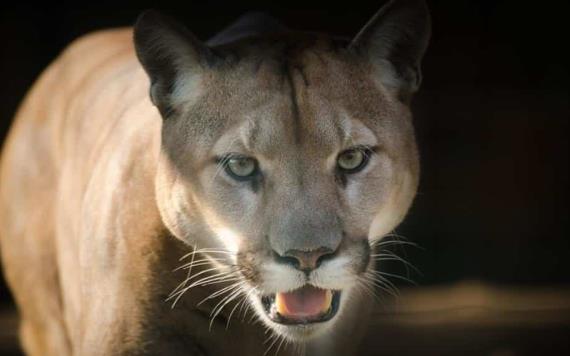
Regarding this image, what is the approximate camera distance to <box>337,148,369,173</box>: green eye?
2977 mm

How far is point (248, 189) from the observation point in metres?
2.96

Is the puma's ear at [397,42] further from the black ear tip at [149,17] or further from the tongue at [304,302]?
the tongue at [304,302]

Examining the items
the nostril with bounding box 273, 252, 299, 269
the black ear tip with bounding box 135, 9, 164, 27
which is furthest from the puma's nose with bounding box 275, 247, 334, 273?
the black ear tip with bounding box 135, 9, 164, 27

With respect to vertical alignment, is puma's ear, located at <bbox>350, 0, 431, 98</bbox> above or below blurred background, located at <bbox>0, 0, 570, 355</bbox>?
below

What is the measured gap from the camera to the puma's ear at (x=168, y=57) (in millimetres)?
3123

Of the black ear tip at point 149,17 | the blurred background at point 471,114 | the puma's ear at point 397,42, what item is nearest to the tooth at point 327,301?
the puma's ear at point 397,42

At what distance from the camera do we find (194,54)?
3.15 meters

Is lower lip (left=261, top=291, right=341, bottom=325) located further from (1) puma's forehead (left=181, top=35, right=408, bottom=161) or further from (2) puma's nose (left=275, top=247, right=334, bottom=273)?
(1) puma's forehead (left=181, top=35, right=408, bottom=161)

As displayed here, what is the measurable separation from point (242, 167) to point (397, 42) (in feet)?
2.07

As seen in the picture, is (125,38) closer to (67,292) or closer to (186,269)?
(67,292)

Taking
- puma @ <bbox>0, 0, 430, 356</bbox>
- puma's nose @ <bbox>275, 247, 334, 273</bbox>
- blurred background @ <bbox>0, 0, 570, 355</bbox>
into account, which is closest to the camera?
puma's nose @ <bbox>275, 247, 334, 273</bbox>

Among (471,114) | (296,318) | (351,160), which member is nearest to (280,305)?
(296,318)

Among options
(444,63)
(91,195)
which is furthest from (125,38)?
(444,63)

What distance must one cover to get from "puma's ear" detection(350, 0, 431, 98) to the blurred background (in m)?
2.69
